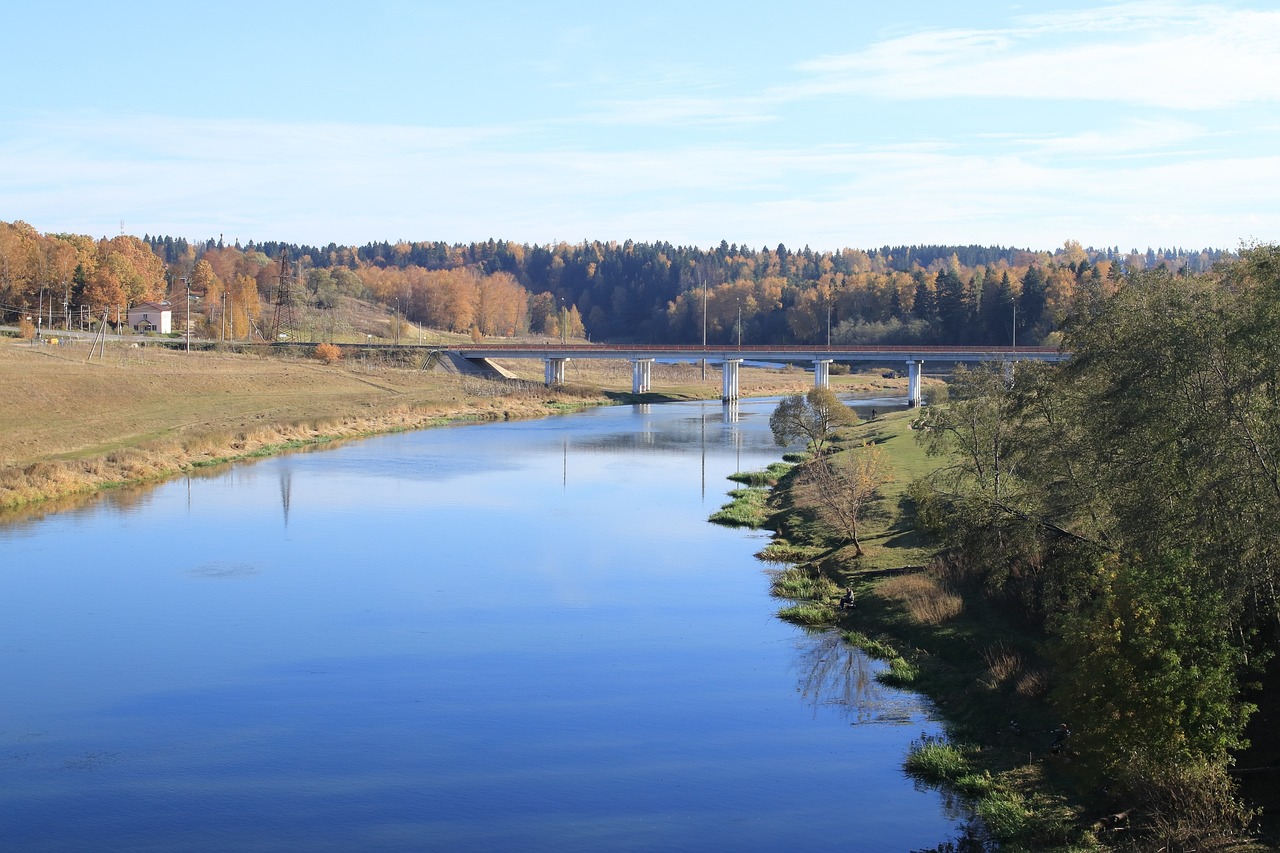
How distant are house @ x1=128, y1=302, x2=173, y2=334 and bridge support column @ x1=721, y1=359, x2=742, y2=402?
207 ft

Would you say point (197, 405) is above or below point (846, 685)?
above

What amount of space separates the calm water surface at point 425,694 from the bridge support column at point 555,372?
83609 mm

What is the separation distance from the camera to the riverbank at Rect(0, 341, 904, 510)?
57375 millimetres

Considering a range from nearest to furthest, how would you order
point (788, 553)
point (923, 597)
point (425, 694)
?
1. point (425, 694)
2. point (923, 597)
3. point (788, 553)

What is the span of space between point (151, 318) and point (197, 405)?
198ft

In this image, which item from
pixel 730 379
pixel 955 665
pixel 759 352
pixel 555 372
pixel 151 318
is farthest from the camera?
pixel 151 318

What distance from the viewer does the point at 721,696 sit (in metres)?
26.2

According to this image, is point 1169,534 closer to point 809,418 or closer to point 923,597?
point 923,597

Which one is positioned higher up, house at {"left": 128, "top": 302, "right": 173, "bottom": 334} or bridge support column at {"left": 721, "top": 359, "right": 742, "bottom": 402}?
house at {"left": 128, "top": 302, "right": 173, "bottom": 334}

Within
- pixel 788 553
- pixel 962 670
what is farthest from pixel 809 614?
pixel 788 553

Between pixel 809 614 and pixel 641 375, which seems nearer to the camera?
pixel 809 614

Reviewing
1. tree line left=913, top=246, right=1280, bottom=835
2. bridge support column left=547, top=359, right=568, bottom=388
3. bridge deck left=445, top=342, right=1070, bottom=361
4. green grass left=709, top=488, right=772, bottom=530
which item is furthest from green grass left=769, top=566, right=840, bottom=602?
bridge support column left=547, top=359, right=568, bottom=388

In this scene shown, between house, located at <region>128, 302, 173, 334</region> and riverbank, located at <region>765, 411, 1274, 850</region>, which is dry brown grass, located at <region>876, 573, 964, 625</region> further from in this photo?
house, located at <region>128, 302, 173, 334</region>

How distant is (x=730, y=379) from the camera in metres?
127
